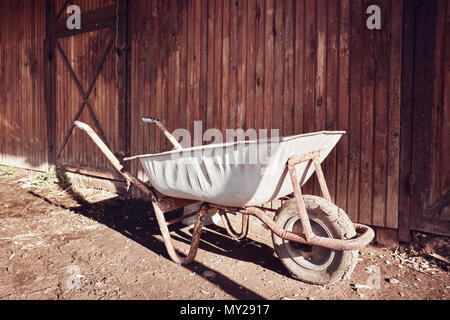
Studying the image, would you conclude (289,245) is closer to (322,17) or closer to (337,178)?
(337,178)

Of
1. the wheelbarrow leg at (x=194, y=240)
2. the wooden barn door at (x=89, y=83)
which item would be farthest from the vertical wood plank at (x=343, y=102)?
the wooden barn door at (x=89, y=83)

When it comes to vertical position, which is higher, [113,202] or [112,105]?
[112,105]

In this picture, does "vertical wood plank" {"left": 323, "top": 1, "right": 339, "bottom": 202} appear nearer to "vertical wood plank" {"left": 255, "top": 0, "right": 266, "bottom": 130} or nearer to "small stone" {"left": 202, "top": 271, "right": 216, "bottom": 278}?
"vertical wood plank" {"left": 255, "top": 0, "right": 266, "bottom": 130}

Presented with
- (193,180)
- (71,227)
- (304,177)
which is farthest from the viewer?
(71,227)

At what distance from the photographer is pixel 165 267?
2.63m

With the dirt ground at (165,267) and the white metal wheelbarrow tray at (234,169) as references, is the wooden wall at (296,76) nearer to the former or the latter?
the dirt ground at (165,267)

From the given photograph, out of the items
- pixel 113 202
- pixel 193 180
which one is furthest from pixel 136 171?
pixel 193 180

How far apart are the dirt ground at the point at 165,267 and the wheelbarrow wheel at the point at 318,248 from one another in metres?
0.11

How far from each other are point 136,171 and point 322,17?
3.31m

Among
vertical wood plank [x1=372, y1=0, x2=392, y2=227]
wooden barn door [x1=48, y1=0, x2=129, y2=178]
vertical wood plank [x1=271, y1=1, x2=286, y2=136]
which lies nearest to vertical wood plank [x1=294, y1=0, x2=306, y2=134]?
vertical wood plank [x1=271, y1=1, x2=286, y2=136]

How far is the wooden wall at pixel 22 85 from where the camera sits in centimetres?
650

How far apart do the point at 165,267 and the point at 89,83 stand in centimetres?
409

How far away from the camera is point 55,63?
20.1 ft

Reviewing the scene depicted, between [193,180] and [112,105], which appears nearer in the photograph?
[193,180]
